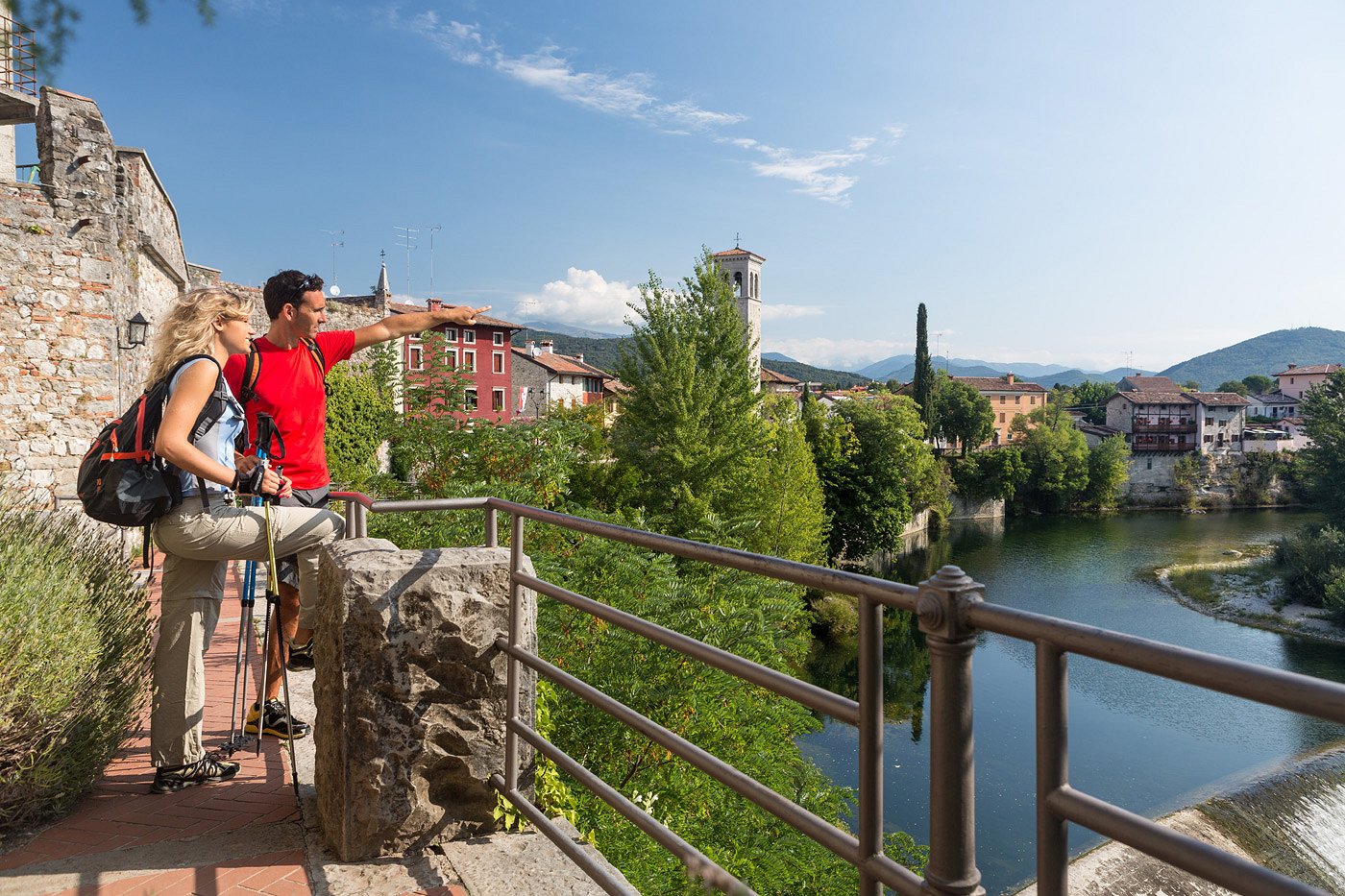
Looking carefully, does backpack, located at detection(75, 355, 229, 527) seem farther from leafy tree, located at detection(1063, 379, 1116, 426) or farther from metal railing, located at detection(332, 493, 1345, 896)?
leafy tree, located at detection(1063, 379, 1116, 426)

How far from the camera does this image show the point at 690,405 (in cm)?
2825

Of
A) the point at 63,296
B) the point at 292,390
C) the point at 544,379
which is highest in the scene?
the point at 544,379

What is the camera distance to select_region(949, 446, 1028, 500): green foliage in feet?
209

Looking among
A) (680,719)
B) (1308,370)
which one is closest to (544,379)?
(680,719)

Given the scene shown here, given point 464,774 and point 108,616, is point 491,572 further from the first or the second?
point 108,616

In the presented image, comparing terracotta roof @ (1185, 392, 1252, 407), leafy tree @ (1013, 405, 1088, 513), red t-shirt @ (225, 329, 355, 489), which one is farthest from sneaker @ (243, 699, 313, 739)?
terracotta roof @ (1185, 392, 1252, 407)

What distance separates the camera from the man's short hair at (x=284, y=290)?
350 centimetres

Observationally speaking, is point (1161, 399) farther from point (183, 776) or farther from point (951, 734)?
point (951, 734)

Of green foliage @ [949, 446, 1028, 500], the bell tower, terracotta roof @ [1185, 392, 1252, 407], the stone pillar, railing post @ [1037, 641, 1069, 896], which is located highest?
the bell tower

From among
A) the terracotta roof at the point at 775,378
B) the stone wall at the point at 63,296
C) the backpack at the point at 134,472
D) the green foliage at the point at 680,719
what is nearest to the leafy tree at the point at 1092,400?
the terracotta roof at the point at 775,378

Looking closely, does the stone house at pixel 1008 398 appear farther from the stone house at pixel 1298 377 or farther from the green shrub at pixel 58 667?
the green shrub at pixel 58 667

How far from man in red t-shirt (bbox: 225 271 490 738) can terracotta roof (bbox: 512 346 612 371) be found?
5144 cm

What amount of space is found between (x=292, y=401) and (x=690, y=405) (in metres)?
24.8

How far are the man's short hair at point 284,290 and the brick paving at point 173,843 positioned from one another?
1.73m
